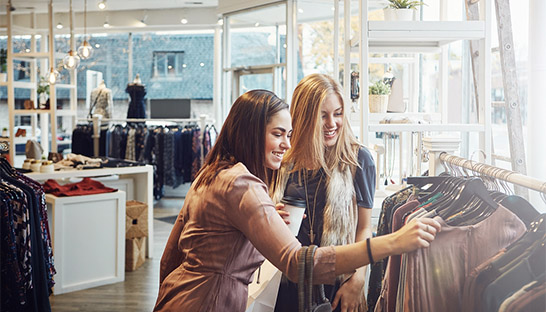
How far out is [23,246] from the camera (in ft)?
10.5

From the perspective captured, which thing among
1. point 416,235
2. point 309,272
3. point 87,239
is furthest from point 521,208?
point 87,239

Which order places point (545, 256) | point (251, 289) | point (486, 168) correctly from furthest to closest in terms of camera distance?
point (251, 289)
point (486, 168)
point (545, 256)

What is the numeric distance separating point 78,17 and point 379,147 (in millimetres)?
8479

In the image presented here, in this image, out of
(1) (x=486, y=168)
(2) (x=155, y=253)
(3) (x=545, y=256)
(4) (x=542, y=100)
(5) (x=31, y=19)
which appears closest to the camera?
(3) (x=545, y=256)

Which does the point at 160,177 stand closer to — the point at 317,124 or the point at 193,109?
the point at 193,109

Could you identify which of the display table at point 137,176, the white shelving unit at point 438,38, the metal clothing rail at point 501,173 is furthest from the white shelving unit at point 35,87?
the metal clothing rail at point 501,173

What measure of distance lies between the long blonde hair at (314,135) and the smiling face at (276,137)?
353 millimetres

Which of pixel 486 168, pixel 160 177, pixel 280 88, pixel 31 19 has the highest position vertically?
pixel 31 19

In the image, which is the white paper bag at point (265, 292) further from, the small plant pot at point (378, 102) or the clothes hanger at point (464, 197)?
the small plant pot at point (378, 102)

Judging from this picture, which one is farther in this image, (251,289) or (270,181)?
(270,181)

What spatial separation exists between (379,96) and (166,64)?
316 inches

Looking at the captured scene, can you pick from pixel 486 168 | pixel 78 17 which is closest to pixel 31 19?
pixel 78 17

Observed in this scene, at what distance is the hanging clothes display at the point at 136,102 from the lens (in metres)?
9.87

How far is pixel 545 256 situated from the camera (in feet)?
4.09
